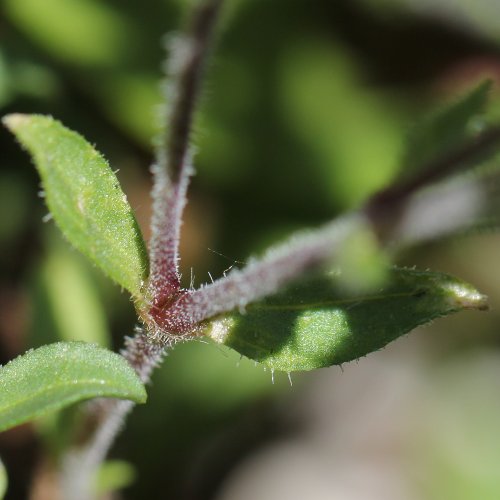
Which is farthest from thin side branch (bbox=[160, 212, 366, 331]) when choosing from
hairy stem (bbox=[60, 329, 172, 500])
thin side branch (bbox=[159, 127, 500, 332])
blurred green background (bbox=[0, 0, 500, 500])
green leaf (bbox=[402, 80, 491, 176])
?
blurred green background (bbox=[0, 0, 500, 500])

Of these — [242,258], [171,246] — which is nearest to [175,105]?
[171,246]

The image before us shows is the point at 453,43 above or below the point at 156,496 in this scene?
above

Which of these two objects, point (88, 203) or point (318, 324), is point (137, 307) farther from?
point (318, 324)

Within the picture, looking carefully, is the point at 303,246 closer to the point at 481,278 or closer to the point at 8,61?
the point at 8,61

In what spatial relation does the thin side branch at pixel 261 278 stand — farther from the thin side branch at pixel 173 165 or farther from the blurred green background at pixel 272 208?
the blurred green background at pixel 272 208

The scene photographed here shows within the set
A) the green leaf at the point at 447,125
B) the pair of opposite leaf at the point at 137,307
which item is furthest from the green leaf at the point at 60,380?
the green leaf at the point at 447,125

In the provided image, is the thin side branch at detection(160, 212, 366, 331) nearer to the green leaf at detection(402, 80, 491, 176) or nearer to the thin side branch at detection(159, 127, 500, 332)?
the thin side branch at detection(159, 127, 500, 332)

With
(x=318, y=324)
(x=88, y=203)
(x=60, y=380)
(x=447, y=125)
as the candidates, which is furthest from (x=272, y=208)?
(x=60, y=380)
